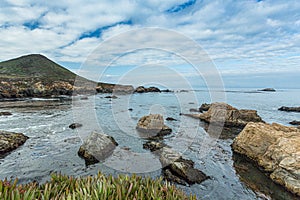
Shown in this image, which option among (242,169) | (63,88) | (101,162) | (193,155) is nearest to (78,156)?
(101,162)

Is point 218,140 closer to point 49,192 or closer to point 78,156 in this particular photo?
point 78,156

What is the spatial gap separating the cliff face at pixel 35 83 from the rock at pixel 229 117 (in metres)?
43.3

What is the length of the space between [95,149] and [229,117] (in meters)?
14.5

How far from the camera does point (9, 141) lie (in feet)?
36.4

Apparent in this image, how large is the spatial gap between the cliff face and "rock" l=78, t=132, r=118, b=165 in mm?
42194

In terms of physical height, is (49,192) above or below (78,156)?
above

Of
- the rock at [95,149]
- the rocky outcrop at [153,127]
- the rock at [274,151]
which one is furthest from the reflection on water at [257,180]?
the rock at [95,149]

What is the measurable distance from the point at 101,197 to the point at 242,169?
8.05 meters

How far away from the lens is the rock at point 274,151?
7.29 meters

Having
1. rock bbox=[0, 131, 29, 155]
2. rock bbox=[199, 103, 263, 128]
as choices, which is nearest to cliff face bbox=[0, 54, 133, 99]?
rock bbox=[0, 131, 29, 155]

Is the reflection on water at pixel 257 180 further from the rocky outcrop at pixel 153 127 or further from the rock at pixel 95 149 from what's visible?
the rock at pixel 95 149

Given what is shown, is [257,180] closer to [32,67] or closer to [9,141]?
[9,141]

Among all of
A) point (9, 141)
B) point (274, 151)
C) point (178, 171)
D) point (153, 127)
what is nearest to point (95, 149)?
point (178, 171)

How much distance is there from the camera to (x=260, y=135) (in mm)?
10664
